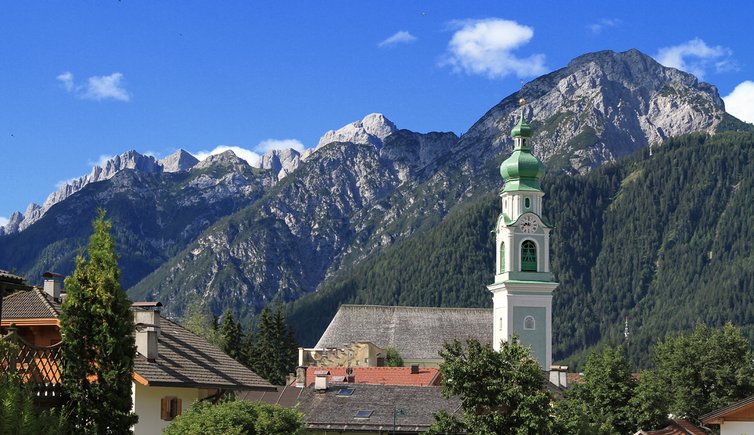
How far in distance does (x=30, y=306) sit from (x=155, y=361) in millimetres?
4691

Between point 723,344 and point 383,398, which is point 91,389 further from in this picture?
point 723,344

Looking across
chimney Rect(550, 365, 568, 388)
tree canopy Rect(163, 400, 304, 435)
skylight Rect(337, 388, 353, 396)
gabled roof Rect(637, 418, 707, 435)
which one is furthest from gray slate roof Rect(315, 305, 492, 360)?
tree canopy Rect(163, 400, 304, 435)

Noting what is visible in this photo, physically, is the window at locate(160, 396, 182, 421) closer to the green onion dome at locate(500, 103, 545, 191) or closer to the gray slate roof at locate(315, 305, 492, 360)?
the green onion dome at locate(500, 103, 545, 191)

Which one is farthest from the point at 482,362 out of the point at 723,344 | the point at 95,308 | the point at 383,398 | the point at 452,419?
the point at 723,344

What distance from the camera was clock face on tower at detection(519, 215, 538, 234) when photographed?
365 ft

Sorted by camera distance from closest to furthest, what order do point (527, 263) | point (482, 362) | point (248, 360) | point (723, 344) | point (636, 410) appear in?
point (482, 362)
point (636, 410)
point (723, 344)
point (527, 263)
point (248, 360)

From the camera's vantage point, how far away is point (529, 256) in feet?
365

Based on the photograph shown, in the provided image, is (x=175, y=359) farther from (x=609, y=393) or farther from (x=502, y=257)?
(x=502, y=257)

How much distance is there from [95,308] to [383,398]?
3603cm

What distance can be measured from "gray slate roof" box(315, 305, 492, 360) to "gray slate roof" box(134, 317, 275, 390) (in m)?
85.1

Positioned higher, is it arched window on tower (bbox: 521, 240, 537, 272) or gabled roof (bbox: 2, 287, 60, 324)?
arched window on tower (bbox: 521, 240, 537, 272)

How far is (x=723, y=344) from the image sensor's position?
83.4 m

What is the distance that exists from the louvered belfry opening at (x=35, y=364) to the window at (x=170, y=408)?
12.0 metres

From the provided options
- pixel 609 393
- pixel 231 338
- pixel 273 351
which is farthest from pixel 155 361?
pixel 273 351
